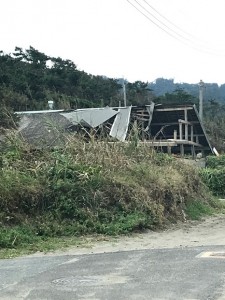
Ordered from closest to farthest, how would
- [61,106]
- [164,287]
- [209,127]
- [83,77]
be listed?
[164,287] < [61,106] < [209,127] < [83,77]

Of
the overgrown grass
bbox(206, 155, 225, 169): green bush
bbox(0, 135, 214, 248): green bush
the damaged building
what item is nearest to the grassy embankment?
bbox(0, 135, 214, 248): green bush

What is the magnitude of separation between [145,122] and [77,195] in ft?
55.0

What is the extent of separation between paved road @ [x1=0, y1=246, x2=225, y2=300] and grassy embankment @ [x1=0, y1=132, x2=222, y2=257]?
1.74 metres

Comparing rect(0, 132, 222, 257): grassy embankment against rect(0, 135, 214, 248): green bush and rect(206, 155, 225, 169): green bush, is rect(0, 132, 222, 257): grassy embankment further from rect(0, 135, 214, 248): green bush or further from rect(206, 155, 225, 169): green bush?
rect(206, 155, 225, 169): green bush

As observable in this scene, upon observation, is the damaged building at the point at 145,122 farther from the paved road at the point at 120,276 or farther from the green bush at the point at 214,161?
the paved road at the point at 120,276

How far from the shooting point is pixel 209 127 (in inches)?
1662

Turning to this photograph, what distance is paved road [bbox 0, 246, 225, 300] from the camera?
5551mm

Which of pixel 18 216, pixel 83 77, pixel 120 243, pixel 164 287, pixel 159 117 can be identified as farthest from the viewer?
pixel 83 77

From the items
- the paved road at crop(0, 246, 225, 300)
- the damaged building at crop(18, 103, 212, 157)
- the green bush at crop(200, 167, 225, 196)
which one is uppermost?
the damaged building at crop(18, 103, 212, 157)

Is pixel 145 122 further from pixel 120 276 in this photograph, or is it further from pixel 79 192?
pixel 120 276

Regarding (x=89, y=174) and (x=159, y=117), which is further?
(x=159, y=117)

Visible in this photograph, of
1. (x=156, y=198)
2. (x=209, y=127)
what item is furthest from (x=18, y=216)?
(x=209, y=127)

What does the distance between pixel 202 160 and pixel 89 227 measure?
1975 centimetres

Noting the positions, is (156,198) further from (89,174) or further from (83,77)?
(83,77)
